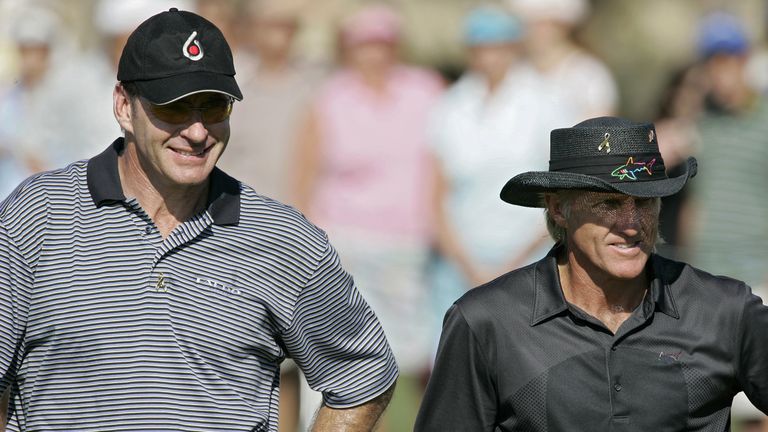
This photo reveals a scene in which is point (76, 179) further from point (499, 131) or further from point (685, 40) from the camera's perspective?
point (685, 40)

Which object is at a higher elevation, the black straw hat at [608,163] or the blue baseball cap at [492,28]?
the blue baseball cap at [492,28]

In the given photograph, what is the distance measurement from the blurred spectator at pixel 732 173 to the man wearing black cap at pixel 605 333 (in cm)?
436

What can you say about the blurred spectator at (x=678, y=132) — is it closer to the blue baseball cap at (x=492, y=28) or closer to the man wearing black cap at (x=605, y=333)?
the blue baseball cap at (x=492, y=28)

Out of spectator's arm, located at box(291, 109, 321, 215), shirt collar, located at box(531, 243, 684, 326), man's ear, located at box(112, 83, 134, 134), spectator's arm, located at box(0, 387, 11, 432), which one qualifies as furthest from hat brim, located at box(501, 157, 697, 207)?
spectator's arm, located at box(291, 109, 321, 215)

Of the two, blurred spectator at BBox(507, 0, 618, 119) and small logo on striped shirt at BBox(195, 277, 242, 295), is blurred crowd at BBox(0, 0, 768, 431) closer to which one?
blurred spectator at BBox(507, 0, 618, 119)

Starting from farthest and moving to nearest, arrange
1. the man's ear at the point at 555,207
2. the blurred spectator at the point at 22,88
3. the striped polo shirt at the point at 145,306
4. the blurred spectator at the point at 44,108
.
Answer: the blurred spectator at the point at 22,88
the blurred spectator at the point at 44,108
the man's ear at the point at 555,207
the striped polo shirt at the point at 145,306

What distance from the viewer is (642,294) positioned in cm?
521

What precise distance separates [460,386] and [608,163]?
871mm

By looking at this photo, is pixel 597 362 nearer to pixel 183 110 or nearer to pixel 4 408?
pixel 183 110

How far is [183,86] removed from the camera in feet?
15.7

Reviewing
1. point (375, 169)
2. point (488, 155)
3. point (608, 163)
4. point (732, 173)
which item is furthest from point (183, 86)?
point (732, 173)

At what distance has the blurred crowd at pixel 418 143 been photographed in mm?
9336

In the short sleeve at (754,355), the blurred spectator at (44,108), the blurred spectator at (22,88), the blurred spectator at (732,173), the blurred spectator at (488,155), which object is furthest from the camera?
the blurred spectator at (22,88)

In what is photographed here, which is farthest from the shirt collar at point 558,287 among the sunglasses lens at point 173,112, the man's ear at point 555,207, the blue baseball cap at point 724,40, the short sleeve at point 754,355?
the blue baseball cap at point 724,40
